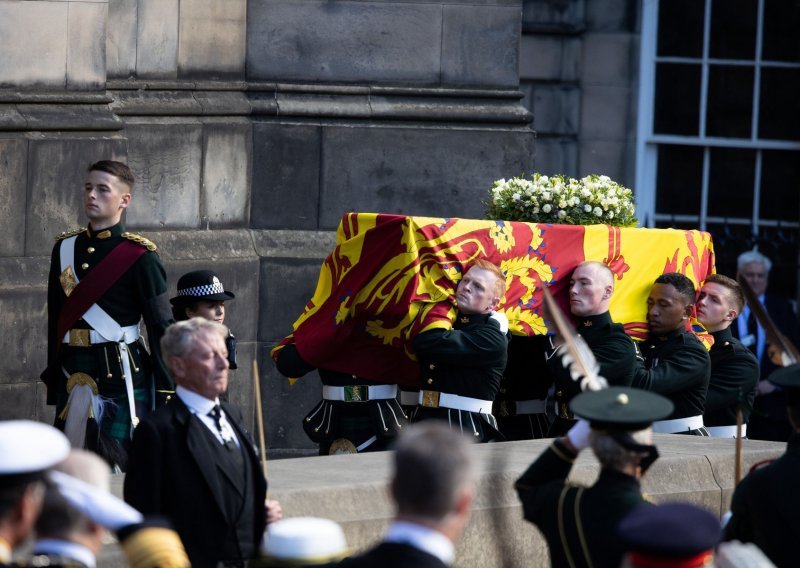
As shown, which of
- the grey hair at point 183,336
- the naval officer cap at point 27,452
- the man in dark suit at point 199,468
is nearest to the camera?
the naval officer cap at point 27,452

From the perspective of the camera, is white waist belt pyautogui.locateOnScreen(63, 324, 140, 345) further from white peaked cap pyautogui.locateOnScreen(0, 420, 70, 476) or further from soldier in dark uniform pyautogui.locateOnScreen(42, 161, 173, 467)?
white peaked cap pyautogui.locateOnScreen(0, 420, 70, 476)

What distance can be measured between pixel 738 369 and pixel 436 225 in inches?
69.3

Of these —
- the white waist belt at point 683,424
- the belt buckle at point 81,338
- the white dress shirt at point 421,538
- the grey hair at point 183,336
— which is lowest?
the white waist belt at point 683,424

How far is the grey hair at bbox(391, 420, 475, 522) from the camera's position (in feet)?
12.3

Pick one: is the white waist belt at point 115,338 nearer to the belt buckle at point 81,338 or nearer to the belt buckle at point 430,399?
the belt buckle at point 81,338

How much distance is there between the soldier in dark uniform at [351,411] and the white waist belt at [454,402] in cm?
37

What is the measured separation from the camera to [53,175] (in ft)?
31.9

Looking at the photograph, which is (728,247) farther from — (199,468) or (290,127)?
(199,468)

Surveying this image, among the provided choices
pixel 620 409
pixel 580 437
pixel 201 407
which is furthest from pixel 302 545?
pixel 201 407

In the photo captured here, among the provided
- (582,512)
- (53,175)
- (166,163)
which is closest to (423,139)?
(166,163)

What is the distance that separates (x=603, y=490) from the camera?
474 cm

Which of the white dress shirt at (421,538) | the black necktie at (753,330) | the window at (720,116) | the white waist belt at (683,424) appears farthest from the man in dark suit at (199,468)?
the window at (720,116)

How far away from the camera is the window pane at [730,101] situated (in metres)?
15.0

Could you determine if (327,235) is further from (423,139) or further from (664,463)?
(664,463)
